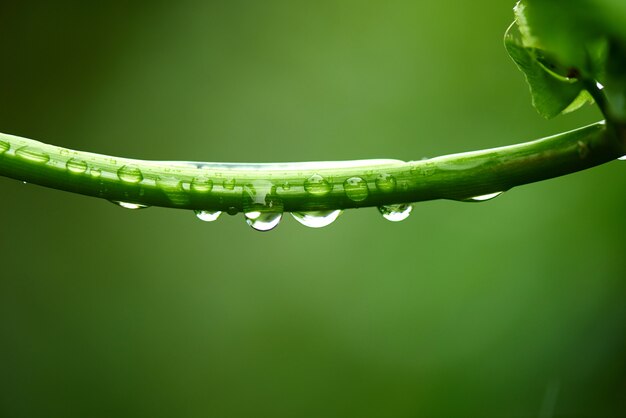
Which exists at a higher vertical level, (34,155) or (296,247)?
(296,247)

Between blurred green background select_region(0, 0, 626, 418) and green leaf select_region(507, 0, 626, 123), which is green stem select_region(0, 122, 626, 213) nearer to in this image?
green leaf select_region(507, 0, 626, 123)

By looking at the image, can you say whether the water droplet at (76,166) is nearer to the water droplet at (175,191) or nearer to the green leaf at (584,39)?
the water droplet at (175,191)

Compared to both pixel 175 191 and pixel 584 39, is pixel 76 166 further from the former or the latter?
pixel 584 39

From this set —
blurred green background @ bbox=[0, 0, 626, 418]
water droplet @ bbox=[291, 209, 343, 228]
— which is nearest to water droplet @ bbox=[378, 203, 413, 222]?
water droplet @ bbox=[291, 209, 343, 228]

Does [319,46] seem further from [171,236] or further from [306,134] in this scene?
[171,236]

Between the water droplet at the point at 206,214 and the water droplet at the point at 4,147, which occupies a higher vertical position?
the water droplet at the point at 4,147

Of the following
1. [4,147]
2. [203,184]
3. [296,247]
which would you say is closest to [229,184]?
[203,184]

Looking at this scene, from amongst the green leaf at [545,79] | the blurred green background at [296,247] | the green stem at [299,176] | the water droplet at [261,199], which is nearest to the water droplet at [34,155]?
the green stem at [299,176]

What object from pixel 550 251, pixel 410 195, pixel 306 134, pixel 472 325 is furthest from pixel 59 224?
pixel 410 195
